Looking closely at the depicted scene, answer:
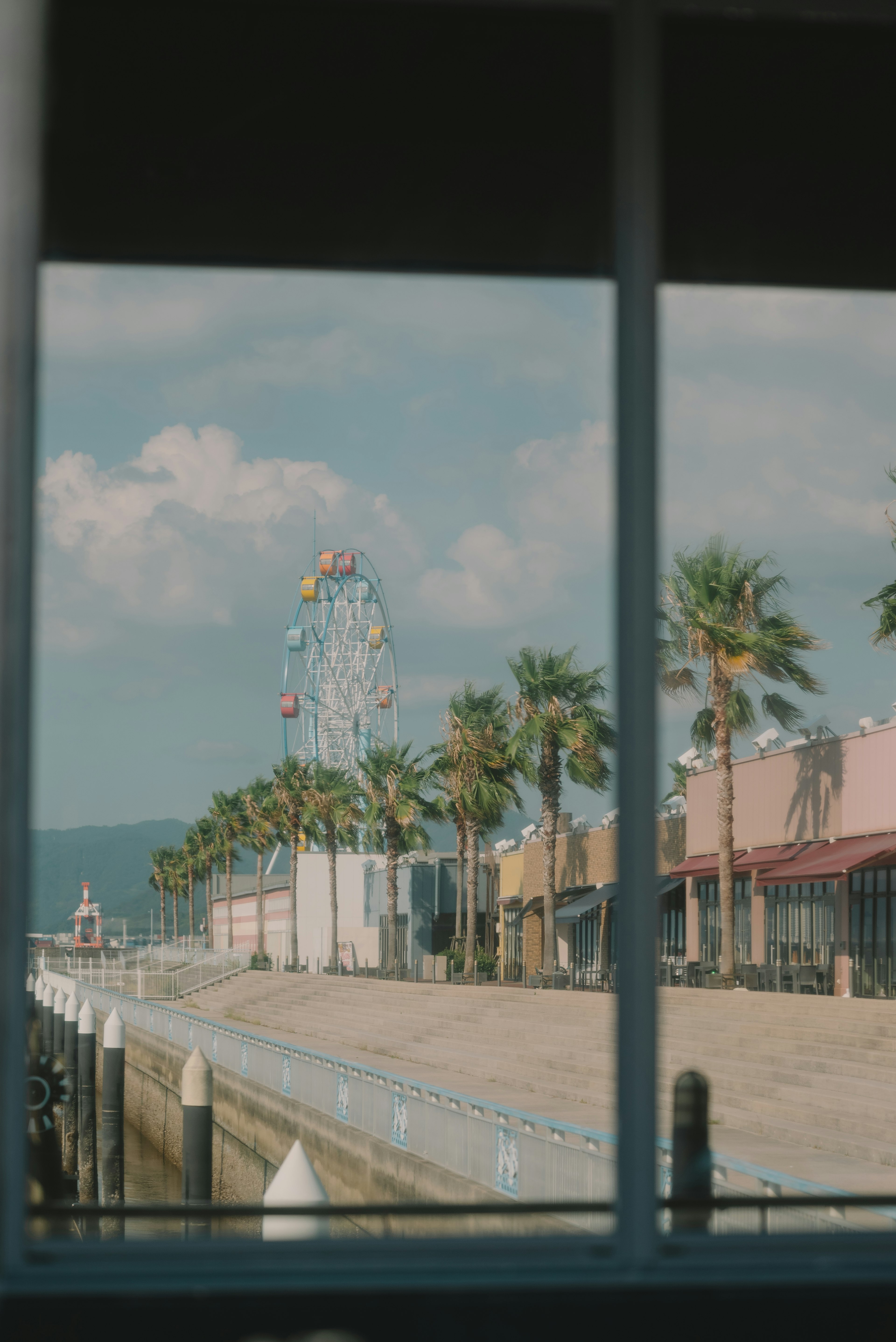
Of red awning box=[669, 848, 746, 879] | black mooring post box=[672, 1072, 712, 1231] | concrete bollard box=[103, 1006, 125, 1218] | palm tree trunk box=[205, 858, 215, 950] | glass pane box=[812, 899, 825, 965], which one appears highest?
black mooring post box=[672, 1072, 712, 1231]

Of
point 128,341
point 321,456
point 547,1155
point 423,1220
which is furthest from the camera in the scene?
point 321,456

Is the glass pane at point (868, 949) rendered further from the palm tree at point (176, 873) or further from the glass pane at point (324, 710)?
the palm tree at point (176, 873)

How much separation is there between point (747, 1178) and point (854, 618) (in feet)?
75.5

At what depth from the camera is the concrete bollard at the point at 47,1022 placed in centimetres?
2705

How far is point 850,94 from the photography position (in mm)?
2939

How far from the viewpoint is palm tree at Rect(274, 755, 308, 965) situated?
66.1 m

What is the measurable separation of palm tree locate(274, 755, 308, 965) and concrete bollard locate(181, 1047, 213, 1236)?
2058 inches

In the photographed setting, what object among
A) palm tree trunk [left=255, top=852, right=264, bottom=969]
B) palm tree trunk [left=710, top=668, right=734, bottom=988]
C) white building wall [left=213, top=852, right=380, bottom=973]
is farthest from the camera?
palm tree trunk [left=255, top=852, right=264, bottom=969]

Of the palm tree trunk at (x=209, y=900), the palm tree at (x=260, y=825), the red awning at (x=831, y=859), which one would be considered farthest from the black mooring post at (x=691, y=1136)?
the palm tree trunk at (x=209, y=900)

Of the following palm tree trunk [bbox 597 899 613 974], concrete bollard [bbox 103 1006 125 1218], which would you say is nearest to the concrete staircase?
concrete bollard [bbox 103 1006 125 1218]

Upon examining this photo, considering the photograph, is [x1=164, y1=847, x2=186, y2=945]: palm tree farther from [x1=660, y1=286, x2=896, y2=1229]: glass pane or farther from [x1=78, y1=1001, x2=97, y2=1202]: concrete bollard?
[x1=78, y1=1001, x2=97, y2=1202]: concrete bollard

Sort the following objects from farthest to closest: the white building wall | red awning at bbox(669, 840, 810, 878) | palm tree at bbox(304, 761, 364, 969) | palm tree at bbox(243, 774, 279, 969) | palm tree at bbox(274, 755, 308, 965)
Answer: the white building wall, palm tree at bbox(243, 774, 279, 969), palm tree at bbox(274, 755, 308, 965), palm tree at bbox(304, 761, 364, 969), red awning at bbox(669, 840, 810, 878)

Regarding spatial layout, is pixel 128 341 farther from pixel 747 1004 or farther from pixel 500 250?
pixel 747 1004

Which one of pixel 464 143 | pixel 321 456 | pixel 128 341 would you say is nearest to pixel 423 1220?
pixel 128 341
